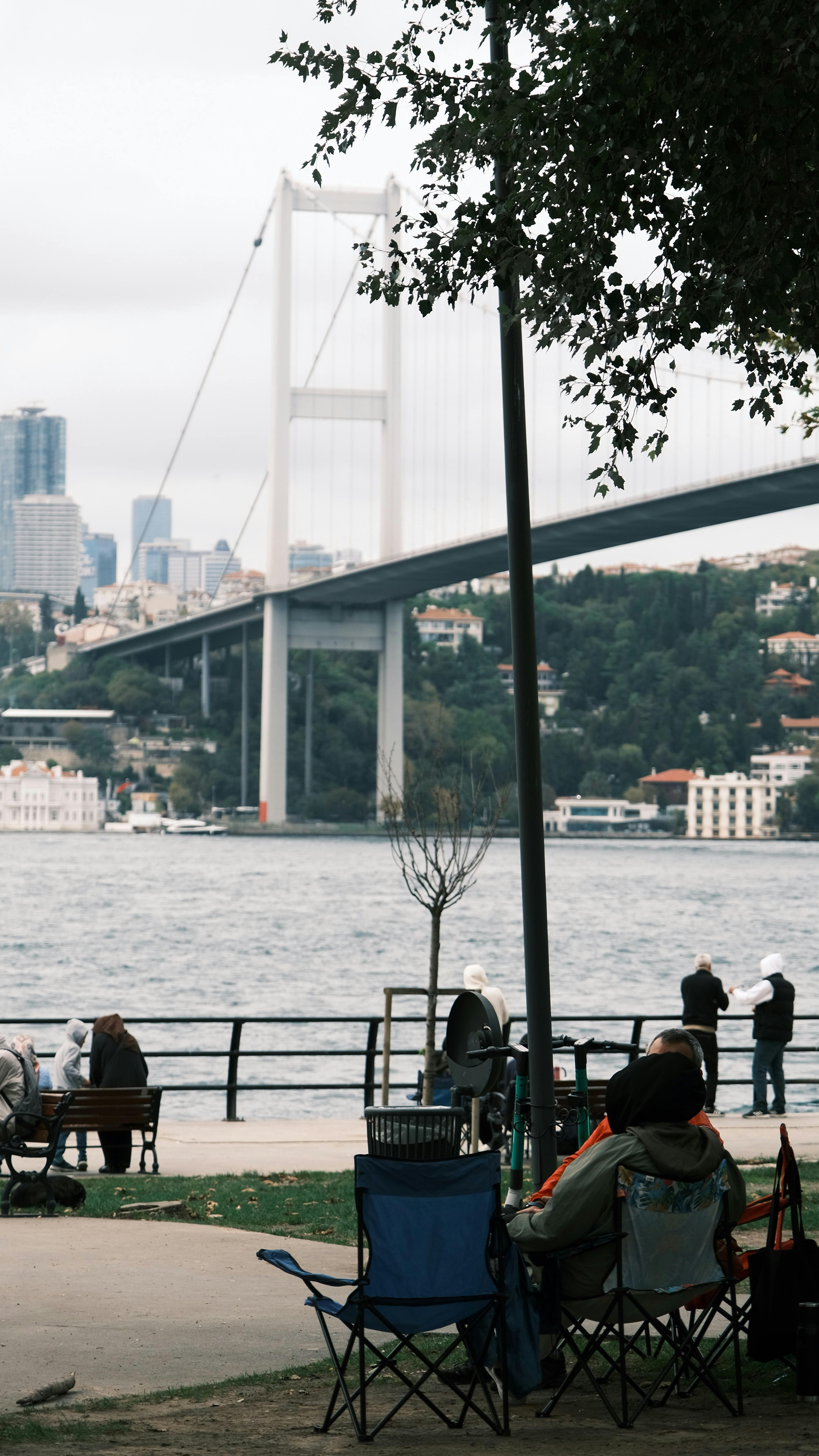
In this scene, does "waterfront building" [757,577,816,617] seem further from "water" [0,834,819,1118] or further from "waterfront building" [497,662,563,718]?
"waterfront building" [497,662,563,718]

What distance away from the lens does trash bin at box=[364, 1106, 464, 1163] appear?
19.5ft

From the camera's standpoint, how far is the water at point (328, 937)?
31.5 metres

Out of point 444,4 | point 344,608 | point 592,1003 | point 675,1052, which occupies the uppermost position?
point 344,608

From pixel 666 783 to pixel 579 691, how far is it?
6.42m

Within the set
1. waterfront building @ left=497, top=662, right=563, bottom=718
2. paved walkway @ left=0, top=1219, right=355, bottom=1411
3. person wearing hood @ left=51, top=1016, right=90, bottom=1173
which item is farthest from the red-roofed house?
paved walkway @ left=0, top=1219, right=355, bottom=1411

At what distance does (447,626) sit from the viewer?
260ft

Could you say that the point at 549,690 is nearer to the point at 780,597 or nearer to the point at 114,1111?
the point at 780,597

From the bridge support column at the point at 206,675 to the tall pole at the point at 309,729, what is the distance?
12.0ft

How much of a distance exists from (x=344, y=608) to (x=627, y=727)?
2345cm

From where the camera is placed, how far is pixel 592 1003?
1441 inches

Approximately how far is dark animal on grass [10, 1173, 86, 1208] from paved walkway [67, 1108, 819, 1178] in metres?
1.48

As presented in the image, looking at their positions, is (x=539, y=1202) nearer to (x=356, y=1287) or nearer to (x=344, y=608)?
(x=356, y=1287)

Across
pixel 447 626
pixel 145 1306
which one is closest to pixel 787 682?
pixel 447 626

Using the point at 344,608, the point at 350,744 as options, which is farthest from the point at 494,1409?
the point at 350,744
